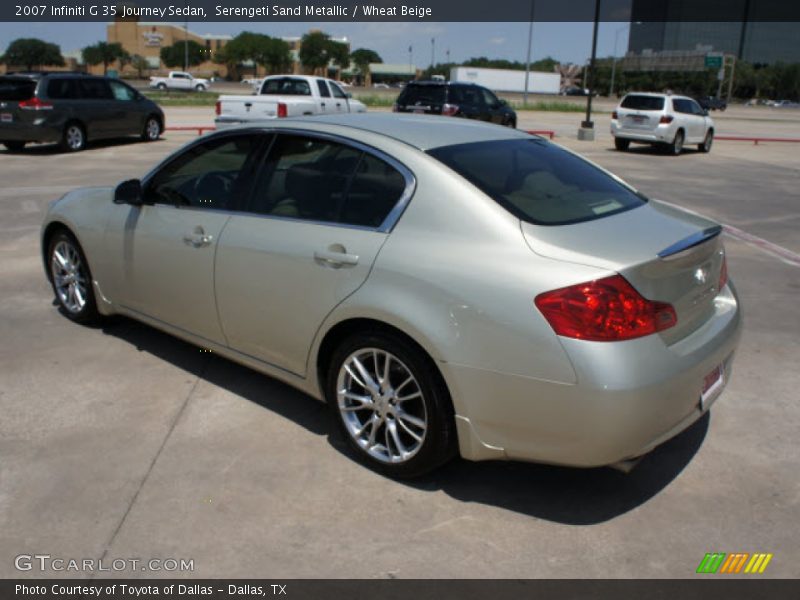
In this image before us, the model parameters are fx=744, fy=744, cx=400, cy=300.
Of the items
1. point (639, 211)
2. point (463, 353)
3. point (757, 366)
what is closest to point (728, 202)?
point (757, 366)

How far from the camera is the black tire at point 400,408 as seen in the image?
10.5ft

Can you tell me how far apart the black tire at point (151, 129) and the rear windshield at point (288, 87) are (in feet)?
9.81

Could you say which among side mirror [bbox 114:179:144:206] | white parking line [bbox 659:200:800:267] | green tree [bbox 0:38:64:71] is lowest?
white parking line [bbox 659:200:800:267]

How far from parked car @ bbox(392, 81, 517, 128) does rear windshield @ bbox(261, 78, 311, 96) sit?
7.91 feet

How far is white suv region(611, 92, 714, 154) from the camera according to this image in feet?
68.3

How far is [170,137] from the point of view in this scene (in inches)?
838

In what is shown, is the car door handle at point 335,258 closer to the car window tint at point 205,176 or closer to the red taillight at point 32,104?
the car window tint at point 205,176

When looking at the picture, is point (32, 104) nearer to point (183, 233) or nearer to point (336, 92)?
point (336, 92)

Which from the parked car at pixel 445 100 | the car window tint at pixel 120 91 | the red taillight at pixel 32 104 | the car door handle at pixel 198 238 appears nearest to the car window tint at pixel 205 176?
the car door handle at pixel 198 238

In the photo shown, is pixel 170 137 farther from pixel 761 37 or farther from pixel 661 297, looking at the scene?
pixel 761 37

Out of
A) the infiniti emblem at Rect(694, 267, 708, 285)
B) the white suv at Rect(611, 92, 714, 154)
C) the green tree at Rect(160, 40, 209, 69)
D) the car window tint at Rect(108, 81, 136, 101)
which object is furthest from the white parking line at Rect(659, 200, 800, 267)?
the green tree at Rect(160, 40, 209, 69)

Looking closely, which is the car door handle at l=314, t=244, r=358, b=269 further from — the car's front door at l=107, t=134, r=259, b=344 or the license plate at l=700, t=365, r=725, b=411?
the license plate at l=700, t=365, r=725, b=411

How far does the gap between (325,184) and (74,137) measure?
50.9 feet
